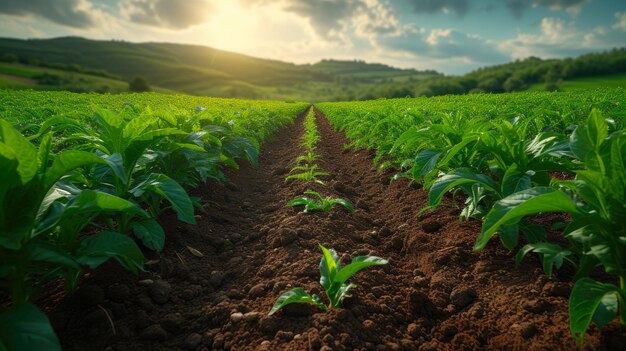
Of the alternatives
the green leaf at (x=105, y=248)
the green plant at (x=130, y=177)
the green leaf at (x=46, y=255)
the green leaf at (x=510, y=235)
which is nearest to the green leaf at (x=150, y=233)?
the green plant at (x=130, y=177)

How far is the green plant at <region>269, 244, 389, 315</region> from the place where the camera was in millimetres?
1896

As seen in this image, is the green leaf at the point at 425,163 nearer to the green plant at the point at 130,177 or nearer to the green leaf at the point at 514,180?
the green leaf at the point at 514,180

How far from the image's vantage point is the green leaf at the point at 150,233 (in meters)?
2.14

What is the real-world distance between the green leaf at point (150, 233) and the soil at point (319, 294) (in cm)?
30

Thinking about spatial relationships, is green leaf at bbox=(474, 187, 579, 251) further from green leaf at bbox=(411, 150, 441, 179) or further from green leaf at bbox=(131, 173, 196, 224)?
green leaf at bbox=(131, 173, 196, 224)

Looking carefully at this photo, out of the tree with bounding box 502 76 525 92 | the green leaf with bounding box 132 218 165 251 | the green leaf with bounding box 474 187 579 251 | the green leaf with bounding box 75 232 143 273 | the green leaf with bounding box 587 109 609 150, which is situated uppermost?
the tree with bounding box 502 76 525 92

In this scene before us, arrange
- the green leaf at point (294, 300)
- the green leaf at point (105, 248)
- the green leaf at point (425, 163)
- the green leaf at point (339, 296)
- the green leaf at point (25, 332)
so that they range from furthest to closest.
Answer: the green leaf at point (425, 163) → the green leaf at point (339, 296) → the green leaf at point (294, 300) → the green leaf at point (105, 248) → the green leaf at point (25, 332)

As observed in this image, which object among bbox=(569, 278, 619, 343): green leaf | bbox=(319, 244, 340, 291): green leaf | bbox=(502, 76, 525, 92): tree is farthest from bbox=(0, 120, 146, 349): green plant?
bbox=(502, 76, 525, 92): tree

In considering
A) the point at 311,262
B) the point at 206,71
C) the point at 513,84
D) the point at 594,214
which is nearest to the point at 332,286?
the point at 311,262

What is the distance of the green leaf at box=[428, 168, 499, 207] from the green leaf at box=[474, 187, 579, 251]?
1.51 ft

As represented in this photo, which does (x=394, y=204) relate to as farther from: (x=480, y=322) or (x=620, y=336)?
(x=620, y=336)

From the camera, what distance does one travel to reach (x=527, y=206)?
1455 mm

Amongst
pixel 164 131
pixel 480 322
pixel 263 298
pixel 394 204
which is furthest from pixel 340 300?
pixel 394 204

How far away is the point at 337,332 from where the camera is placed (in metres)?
1.78
